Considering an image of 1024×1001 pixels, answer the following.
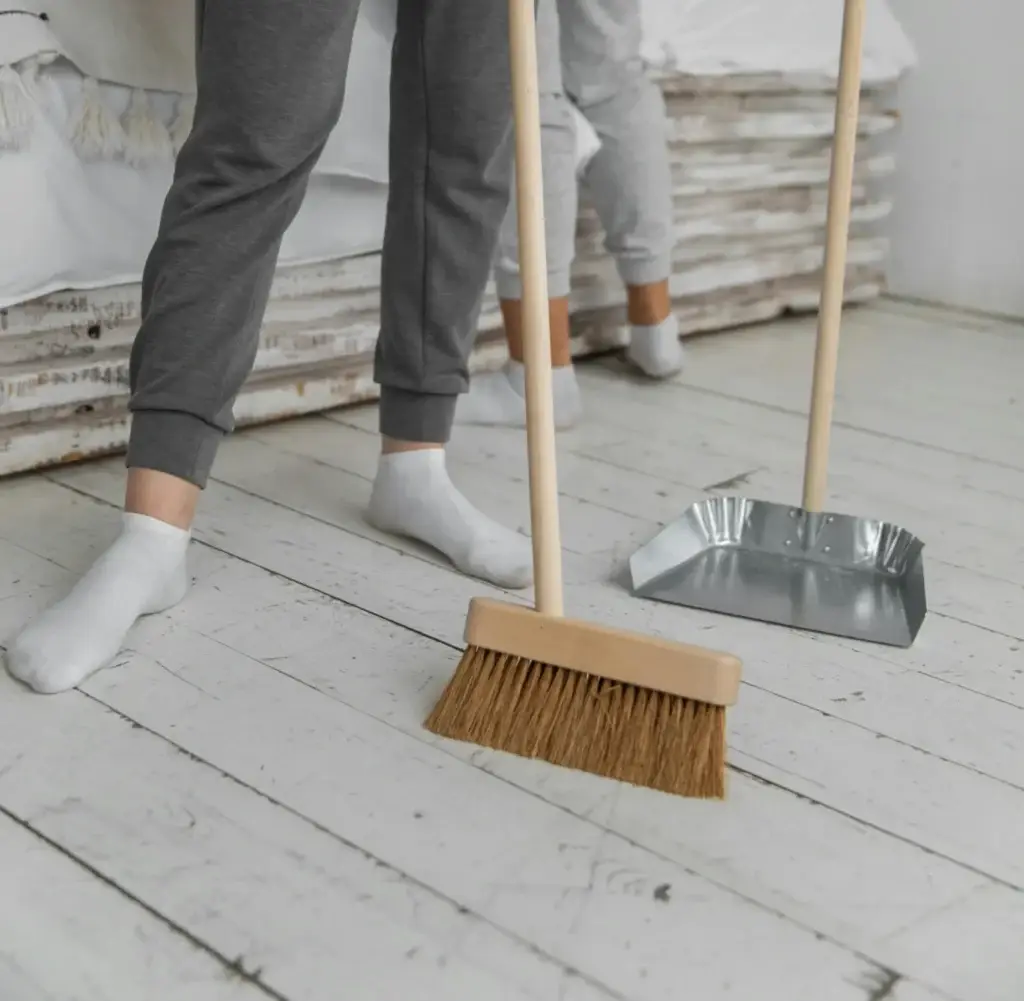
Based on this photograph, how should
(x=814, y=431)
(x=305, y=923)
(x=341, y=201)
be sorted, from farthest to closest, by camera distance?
1. (x=341, y=201)
2. (x=814, y=431)
3. (x=305, y=923)

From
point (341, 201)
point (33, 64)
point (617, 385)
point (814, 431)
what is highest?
point (33, 64)

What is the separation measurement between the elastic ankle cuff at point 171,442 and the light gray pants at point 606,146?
57 cm

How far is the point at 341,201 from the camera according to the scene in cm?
140

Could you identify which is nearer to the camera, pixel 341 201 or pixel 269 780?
pixel 269 780

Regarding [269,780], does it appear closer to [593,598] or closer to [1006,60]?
[593,598]

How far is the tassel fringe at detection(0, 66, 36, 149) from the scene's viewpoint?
1.11 meters

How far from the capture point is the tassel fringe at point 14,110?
111cm

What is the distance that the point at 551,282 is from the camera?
152cm

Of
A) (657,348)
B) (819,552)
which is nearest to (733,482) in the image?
(819,552)

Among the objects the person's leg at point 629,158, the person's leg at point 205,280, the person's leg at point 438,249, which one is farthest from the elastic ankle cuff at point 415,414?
the person's leg at point 629,158

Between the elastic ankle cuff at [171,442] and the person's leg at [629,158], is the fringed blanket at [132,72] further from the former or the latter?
the elastic ankle cuff at [171,442]

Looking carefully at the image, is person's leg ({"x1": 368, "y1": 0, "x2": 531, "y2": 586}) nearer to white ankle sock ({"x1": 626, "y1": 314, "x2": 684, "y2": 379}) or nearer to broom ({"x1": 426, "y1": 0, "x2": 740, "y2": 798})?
broom ({"x1": 426, "y1": 0, "x2": 740, "y2": 798})

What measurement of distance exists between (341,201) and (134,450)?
1.74 ft

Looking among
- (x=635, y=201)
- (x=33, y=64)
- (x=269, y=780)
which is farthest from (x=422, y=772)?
(x=635, y=201)
